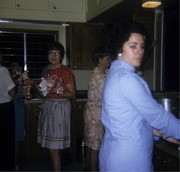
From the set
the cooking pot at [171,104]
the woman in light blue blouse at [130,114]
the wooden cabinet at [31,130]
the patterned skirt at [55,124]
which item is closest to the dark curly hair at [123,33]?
the woman in light blue blouse at [130,114]

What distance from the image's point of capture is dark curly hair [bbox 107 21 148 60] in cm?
127

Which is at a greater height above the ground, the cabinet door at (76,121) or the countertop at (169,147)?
the countertop at (169,147)

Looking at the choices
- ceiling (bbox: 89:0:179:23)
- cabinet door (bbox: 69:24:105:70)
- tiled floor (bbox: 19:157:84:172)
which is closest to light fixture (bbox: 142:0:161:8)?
ceiling (bbox: 89:0:179:23)

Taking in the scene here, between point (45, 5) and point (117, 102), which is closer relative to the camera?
point (117, 102)

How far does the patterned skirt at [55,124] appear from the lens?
2.35 meters

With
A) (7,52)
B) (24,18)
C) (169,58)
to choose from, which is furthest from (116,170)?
(7,52)

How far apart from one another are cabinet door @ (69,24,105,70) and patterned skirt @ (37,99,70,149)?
1.51 metres

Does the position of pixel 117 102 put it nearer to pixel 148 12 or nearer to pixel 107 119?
pixel 107 119

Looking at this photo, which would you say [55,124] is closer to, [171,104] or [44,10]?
[171,104]

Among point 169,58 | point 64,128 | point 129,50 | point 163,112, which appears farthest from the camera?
point 169,58

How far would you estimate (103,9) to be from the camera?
315 centimetres

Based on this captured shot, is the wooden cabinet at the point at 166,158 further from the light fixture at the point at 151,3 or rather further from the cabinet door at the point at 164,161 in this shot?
the light fixture at the point at 151,3

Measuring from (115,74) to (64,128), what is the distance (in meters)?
1.30

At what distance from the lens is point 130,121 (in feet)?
3.89
